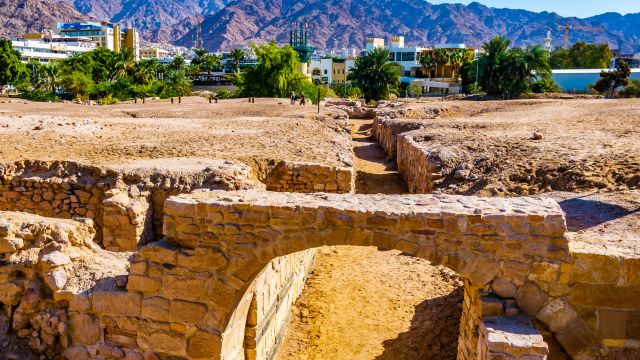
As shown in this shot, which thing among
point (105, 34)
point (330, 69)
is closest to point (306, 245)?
point (330, 69)

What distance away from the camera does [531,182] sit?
37.0 feet

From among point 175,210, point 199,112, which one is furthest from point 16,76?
point 175,210

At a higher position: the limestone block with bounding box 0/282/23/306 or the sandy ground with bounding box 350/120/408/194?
the limestone block with bounding box 0/282/23/306

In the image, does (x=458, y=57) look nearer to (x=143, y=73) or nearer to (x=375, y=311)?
(x=143, y=73)

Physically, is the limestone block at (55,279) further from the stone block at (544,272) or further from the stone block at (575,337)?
the stone block at (575,337)

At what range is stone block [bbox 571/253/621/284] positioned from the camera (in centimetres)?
552

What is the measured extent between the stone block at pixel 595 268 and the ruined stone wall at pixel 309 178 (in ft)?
19.2

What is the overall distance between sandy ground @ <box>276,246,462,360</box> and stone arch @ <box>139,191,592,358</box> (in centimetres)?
242

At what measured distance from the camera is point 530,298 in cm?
546

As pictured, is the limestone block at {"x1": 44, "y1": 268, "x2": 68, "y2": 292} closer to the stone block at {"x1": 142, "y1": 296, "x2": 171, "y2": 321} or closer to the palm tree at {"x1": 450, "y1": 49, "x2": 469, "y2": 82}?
the stone block at {"x1": 142, "y1": 296, "x2": 171, "y2": 321}

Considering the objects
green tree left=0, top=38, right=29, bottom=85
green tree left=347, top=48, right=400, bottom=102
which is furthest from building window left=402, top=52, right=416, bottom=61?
green tree left=0, top=38, right=29, bottom=85

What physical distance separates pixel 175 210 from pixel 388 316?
4379 millimetres

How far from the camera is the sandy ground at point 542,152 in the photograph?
10815mm

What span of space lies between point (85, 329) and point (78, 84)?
46468mm
